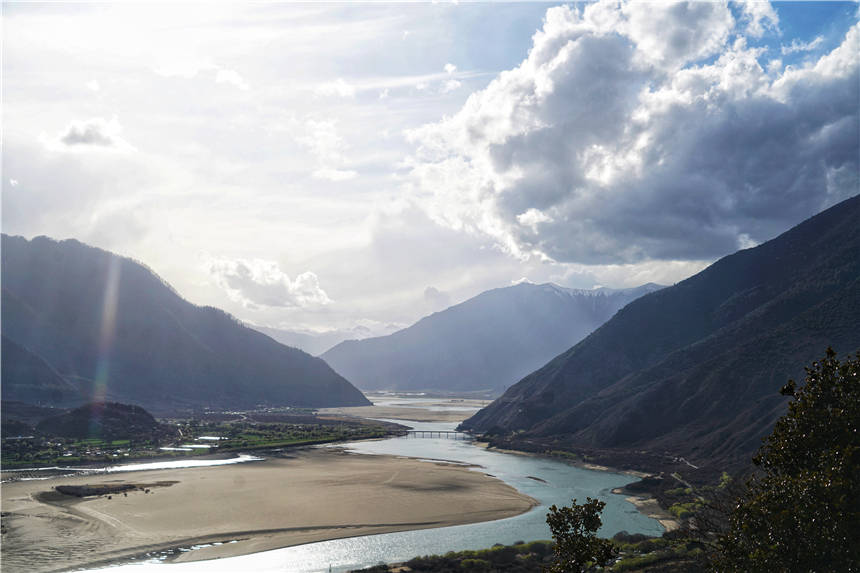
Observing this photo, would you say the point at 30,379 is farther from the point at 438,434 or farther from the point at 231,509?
A: the point at 231,509

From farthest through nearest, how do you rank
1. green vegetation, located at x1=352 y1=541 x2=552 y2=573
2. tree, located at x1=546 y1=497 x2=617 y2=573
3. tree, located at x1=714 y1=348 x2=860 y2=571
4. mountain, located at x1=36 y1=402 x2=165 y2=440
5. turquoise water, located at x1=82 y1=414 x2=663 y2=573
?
mountain, located at x1=36 y1=402 x2=165 y2=440, turquoise water, located at x1=82 y1=414 x2=663 y2=573, green vegetation, located at x1=352 y1=541 x2=552 y2=573, tree, located at x1=546 y1=497 x2=617 y2=573, tree, located at x1=714 y1=348 x2=860 y2=571

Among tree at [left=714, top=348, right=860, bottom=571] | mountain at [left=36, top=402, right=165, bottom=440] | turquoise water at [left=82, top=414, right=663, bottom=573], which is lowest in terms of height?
turquoise water at [left=82, top=414, right=663, bottom=573]

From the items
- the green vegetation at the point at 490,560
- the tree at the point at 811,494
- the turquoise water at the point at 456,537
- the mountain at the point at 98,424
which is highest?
the tree at the point at 811,494

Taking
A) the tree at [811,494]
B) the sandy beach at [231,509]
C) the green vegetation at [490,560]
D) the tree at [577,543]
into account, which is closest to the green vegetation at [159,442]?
the sandy beach at [231,509]

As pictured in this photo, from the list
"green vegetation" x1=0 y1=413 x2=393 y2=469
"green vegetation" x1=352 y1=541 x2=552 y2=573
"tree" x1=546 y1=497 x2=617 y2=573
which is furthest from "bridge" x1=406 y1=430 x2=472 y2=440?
"tree" x1=546 y1=497 x2=617 y2=573

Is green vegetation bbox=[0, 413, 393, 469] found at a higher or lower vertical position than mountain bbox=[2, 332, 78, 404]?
lower

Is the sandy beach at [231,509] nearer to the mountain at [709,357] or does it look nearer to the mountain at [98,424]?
the mountain at [709,357]

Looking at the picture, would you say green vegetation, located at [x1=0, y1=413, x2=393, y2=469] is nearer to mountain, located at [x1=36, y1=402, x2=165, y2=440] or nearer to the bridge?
mountain, located at [x1=36, y1=402, x2=165, y2=440]

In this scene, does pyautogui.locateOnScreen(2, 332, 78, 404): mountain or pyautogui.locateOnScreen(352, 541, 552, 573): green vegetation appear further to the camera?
pyautogui.locateOnScreen(2, 332, 78, 404): mountain
